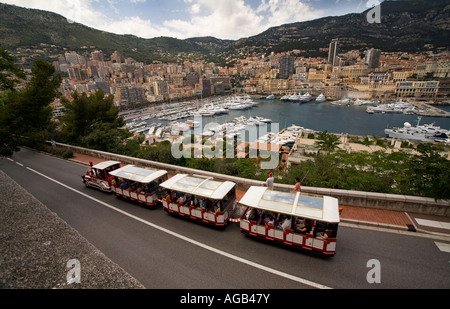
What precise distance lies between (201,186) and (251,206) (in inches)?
75.9

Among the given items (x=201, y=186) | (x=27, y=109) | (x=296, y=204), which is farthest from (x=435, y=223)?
(x=27, y=109)

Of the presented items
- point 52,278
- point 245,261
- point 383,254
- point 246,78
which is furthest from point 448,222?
point 246,78

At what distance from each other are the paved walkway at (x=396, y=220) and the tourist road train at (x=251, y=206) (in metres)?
1.80

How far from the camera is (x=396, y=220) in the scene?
622cm

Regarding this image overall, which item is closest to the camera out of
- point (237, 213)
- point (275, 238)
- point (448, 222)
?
point (275, 238)

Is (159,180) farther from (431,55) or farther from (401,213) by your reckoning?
(431,55)

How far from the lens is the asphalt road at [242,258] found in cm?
446

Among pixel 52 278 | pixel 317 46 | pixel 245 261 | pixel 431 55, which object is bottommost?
pixel 245 261

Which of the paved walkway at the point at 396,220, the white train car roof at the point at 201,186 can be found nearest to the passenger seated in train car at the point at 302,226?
the paved walkway at the point at 396,220

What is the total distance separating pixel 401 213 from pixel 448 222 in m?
1.06

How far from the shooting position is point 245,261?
5137 mm

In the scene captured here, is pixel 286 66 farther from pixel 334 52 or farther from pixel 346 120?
pixel 346 120
